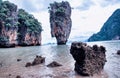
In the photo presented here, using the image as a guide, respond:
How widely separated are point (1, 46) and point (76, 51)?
202ft

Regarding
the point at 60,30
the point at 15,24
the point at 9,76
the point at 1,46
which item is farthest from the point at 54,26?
the point at 9,76

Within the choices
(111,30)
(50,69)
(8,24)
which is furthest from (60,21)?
(50,69)

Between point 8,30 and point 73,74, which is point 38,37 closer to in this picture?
point 8,30

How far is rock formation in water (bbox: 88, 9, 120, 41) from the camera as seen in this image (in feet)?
528

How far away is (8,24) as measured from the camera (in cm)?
7412

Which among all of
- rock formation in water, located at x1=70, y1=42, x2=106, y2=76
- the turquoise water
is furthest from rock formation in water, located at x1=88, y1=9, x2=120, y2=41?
rock formation in water, located at x1=70, y1=42, x2=106, y2=76

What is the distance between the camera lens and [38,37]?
9562 centimetres

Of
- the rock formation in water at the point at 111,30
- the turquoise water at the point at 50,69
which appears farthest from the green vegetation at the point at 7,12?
the rock formation in water at the point at 111,30

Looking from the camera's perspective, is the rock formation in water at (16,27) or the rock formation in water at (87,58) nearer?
the rock formation in water at (87,58)

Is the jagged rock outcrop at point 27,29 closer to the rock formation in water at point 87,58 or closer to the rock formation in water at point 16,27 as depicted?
the rock formation in water at point 16,27

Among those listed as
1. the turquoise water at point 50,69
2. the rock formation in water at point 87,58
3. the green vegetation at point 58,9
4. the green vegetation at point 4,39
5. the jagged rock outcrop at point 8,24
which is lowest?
the turquoise water at point 50,69

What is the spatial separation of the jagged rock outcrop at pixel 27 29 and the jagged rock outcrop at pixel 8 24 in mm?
7460

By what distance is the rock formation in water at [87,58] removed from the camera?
47.6ft

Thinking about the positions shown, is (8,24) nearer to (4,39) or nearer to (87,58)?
(4,39)
